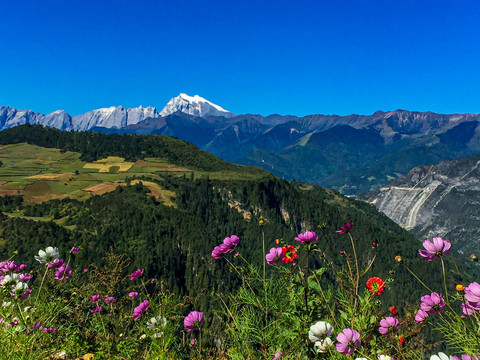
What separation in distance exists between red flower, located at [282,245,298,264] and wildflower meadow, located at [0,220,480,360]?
0.06 ft

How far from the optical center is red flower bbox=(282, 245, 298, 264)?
4668 mm

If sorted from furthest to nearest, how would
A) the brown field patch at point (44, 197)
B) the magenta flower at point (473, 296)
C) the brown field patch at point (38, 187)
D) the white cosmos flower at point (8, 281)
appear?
the brown field patch at point (38, 187) < the brown field patch at point (44, 197) < the white cosmos flower at point (8, 281) < the magenta flower at point (473, 296)

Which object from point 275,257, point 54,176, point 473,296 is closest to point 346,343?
point 473,296

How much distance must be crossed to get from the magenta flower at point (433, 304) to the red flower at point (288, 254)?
164 centimetres

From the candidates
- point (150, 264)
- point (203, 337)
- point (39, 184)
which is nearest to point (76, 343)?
point (203, 337)

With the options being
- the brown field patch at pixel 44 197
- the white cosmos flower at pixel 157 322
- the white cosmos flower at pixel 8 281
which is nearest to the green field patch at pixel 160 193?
the brown field patch at pixel 44 197

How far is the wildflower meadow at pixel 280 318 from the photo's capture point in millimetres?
3520

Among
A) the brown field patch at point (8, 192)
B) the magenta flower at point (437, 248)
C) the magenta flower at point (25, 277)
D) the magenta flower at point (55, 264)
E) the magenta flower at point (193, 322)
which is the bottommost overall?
the brown field patch at point (8, 192)

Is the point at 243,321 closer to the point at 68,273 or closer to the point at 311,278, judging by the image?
the point at 311,278

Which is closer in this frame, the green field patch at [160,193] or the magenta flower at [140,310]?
the magenta flower at [140,310]

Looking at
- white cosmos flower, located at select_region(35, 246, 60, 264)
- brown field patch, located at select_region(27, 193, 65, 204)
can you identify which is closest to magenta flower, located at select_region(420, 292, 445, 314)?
white cosmos flower, located at select_region(35, 246, 60, 264)

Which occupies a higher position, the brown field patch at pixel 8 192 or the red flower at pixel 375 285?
the red flower at pixel 375 285

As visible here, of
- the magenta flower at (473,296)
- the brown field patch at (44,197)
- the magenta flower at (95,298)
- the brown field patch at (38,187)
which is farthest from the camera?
the brown field patch at (38,187)

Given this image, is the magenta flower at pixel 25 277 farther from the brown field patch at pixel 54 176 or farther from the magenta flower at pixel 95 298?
the brown field patch at pixel 54 176
